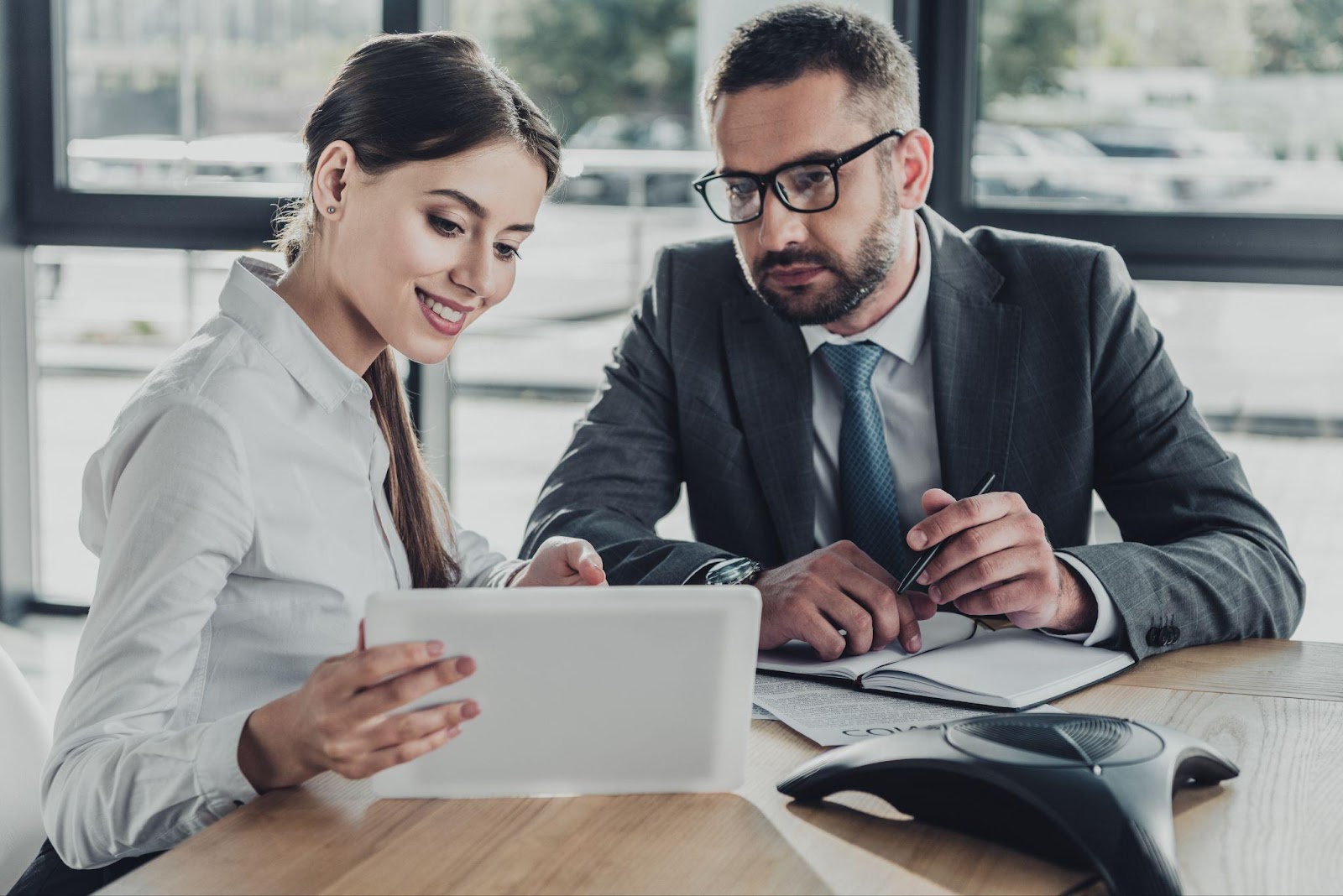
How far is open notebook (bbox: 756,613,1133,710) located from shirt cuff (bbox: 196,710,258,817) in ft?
1.59

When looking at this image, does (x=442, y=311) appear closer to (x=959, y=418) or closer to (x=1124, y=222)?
(x=959, y=418)

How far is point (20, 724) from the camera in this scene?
1206 mm

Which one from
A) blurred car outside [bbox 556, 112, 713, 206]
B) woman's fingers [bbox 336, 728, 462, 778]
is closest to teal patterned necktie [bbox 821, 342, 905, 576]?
woman's fingers [bbox 336, 728, 462, 778]

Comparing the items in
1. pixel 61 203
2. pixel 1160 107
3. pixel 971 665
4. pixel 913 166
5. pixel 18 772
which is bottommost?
pixel 18 772

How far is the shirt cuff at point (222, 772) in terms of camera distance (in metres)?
0.94

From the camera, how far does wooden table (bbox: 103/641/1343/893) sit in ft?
2.65

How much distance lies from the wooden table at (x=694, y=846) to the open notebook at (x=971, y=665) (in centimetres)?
18

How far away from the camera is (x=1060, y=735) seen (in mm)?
910

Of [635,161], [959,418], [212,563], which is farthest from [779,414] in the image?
[635,161]

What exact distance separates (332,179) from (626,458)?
0.61m

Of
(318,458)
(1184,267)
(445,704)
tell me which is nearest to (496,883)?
(445,704)

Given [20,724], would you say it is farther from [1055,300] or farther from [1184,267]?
[1184,267]

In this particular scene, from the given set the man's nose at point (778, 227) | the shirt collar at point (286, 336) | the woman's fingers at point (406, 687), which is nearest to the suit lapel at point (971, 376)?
the man's nose at point (778, 227)

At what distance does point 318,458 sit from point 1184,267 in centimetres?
192
